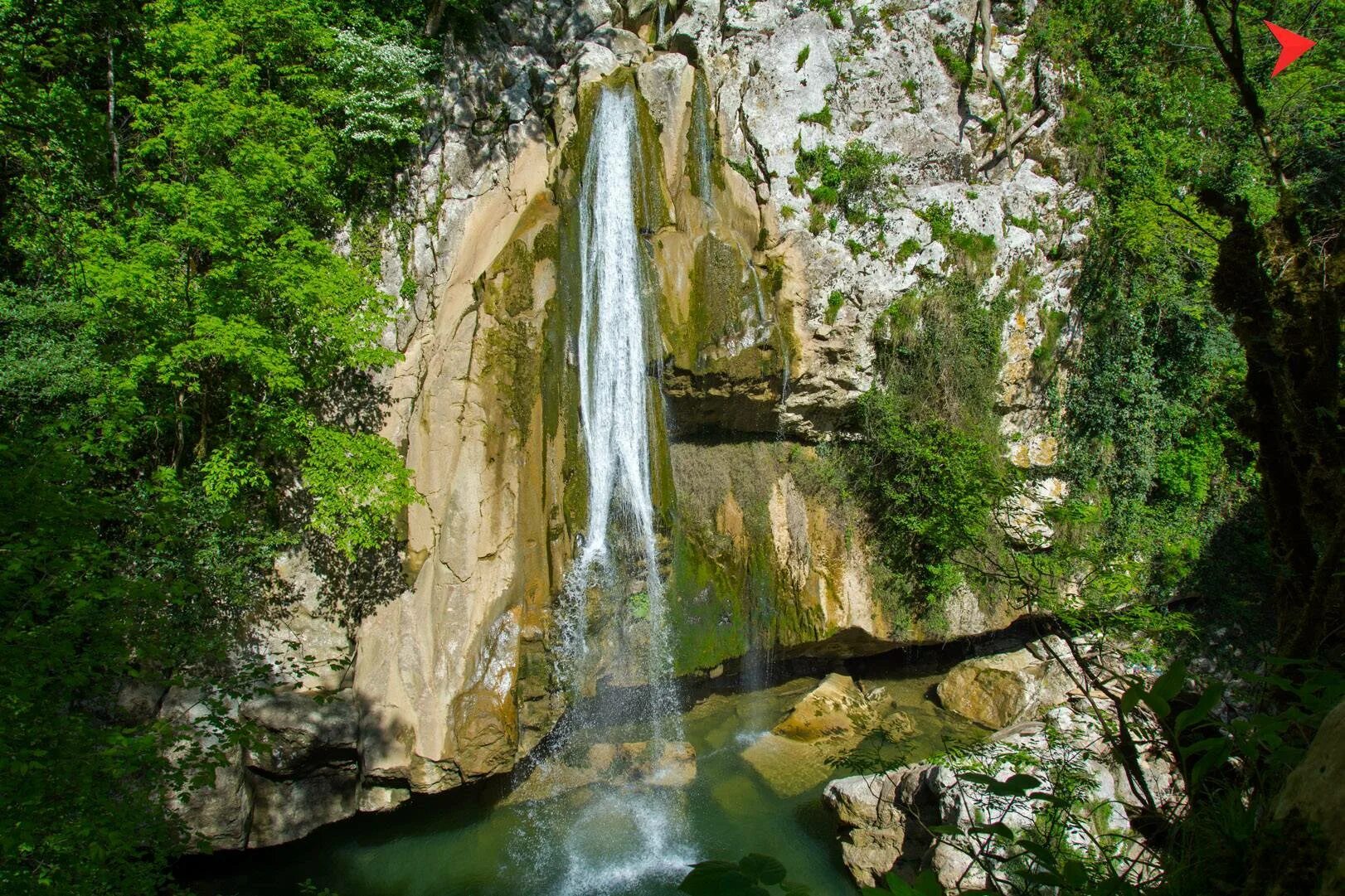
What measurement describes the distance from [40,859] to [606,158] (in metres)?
9.08

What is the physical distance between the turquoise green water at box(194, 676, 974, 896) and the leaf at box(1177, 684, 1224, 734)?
6.11 metres

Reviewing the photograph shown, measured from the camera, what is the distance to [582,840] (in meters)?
7.73

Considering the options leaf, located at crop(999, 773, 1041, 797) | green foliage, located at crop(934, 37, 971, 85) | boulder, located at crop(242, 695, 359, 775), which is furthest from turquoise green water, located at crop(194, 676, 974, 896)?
green foliage, located at crop(934, 37, 971, 85)

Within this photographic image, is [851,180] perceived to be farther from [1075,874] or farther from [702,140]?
[1075,874]

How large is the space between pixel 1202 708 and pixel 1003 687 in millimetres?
9638

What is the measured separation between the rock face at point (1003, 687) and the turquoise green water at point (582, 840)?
4.47 ft

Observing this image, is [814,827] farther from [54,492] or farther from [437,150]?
[437,150]

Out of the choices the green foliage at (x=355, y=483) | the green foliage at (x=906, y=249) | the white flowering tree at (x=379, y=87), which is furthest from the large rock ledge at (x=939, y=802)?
the white flowering tree at (x=379, y=87)

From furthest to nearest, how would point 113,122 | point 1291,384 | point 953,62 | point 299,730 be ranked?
point 953,62, point 113,122, point 299,730, point 1291,384

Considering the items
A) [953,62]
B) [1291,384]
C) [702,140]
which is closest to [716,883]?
[1291,384]

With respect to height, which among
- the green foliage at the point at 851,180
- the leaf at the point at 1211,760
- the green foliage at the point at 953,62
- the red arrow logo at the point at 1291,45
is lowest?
the leaf at the point at 1211,760

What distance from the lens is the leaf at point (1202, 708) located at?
147 centimetres

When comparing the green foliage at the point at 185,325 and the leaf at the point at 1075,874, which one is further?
the green foliage at the point at 185,325

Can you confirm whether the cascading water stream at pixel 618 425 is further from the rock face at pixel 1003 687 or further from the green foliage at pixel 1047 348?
the green foliage at pixel 1047 348
